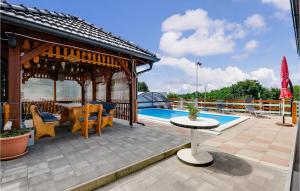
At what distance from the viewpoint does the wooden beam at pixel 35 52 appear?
332 centimetres

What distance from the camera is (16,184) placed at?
202cm

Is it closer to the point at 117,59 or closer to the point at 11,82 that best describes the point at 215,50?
the point at 117,59

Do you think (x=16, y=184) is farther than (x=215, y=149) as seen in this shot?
No

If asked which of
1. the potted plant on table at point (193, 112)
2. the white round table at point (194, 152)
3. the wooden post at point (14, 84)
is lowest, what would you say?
the white round table at point (194, 152)

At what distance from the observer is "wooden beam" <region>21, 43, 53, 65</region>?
332 centimetres

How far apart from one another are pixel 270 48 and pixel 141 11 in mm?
9771

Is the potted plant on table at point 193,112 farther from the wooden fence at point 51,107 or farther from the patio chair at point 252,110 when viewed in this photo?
the patio chair at point 252,110

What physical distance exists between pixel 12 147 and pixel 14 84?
1.28 meters

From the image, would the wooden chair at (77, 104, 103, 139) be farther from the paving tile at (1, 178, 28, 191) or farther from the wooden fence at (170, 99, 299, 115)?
the wooden fence at (170, 99, 299, 115)

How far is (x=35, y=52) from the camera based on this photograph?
3471 mm

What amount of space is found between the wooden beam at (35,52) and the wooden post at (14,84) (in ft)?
0.39

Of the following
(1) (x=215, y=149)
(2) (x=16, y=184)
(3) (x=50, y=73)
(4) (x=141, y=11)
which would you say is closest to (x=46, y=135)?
(2) (x=16, y=184)

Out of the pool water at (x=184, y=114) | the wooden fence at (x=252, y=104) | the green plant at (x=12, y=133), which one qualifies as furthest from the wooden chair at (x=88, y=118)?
the wooden fence at (x=252, y=104)

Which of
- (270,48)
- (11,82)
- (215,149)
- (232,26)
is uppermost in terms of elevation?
(232,26)
